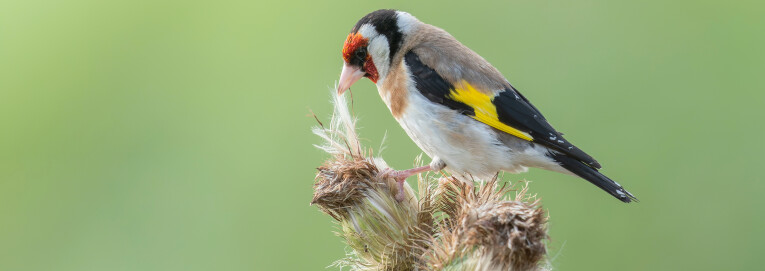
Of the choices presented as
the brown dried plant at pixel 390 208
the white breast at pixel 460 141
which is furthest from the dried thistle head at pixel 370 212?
the white breast at pixel 460 141

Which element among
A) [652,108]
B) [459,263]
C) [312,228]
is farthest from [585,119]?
[459,263]

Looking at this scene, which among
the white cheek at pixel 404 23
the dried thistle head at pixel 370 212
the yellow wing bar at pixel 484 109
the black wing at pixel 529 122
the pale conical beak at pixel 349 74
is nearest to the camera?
the dried thistle head at pixel 370 212

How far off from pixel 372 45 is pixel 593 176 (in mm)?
1368

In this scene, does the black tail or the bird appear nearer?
the black tail

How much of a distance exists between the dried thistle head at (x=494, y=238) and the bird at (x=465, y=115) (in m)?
0.86

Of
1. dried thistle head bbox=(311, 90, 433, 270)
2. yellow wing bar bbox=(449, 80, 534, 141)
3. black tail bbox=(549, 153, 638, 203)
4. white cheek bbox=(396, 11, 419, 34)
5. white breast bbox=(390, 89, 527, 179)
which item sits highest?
white cheek bbox=(396, 11, 419, 34)

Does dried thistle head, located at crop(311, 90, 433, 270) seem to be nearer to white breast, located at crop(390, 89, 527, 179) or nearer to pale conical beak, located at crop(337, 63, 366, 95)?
white breast, located at crop(390, 89, 527, 179)

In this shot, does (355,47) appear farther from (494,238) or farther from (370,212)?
(494,238)

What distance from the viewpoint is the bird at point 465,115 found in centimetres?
407

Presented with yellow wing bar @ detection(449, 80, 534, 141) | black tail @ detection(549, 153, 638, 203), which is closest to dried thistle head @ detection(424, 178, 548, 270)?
black tail @ detection(549, 153, 638, 203)

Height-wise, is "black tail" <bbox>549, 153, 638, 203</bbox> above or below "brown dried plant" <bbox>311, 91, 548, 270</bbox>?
above

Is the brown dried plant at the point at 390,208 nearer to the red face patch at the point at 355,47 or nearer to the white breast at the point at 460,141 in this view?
the white breast at the point at 460,141

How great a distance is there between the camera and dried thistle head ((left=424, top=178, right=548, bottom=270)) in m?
2.80

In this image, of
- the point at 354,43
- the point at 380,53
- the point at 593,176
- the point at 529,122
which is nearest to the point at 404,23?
the point at 380,53
